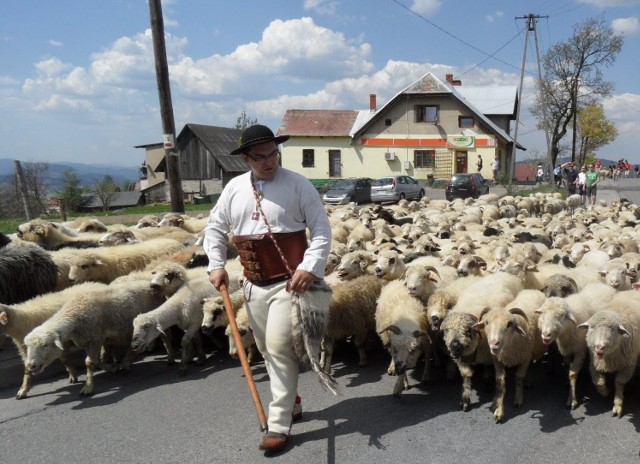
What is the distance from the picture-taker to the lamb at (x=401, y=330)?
4957 millimetres

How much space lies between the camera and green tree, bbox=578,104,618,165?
58.3 metres

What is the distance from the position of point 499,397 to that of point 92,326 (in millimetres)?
Answer: 4213

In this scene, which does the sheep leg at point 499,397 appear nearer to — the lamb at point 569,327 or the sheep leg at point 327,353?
the lamb at point 569,327

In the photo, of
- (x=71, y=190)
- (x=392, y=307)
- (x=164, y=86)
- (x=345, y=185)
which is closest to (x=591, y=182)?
(x=345, y=185)

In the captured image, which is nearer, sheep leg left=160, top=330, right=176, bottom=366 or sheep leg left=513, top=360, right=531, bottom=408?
sheep leg left=513, top=360, right=531, bottom=408

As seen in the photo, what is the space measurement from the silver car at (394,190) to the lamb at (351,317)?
2425 centimetres

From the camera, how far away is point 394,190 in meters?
30.0

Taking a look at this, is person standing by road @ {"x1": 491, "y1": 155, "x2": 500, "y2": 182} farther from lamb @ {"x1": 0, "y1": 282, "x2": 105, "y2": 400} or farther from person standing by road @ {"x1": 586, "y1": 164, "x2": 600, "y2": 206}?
lamb @ {"x1": 0, "y1": 282, "x2": 105, "y2": 400}

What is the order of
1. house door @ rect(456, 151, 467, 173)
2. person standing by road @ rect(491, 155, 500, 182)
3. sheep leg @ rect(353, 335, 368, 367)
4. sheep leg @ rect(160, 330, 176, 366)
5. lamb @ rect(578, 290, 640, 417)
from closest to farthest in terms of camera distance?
1. lamb @ rect(578, 290, 640, 417)
2. sheep leg @ rect(353, 335, 368, 367)
3. sheep leg @ rect(160, 330, 176, 366)
4. person standing by road @ rect(491, 155, 500, 182)
5. house door @ rect(456, 151, 467, 173)

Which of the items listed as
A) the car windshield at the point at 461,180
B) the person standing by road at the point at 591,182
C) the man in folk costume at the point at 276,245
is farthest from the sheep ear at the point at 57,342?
the car windshield at the point at 461,180

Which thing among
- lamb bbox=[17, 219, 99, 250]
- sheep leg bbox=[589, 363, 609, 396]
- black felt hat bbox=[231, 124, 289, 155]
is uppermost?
black felt hat bbox=[231, 124, 289, 155]

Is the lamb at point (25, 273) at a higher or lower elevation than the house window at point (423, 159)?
lower

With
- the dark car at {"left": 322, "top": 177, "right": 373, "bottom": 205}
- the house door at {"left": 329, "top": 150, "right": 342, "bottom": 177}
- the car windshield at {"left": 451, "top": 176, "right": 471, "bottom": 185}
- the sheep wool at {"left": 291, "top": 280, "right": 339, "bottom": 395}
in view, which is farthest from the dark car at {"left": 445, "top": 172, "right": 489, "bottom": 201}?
the sheep wool at {"left": 291, "top": 280, "right": 339, "bottom": 395}

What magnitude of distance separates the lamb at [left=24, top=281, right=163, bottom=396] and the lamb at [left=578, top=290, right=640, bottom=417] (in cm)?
481
